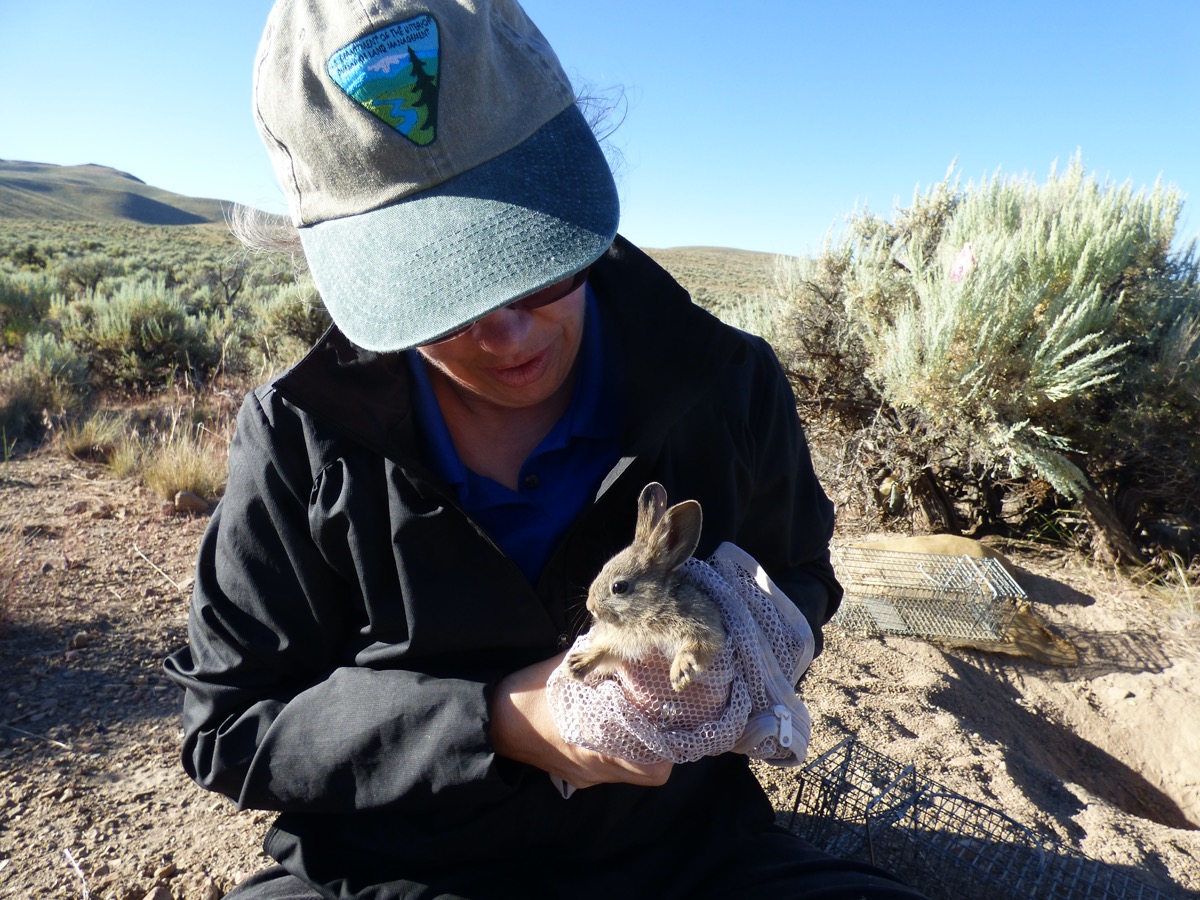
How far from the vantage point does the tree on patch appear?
4.65 ft

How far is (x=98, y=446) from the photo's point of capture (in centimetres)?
735

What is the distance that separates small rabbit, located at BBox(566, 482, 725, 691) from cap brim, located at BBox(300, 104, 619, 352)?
56 centimetres

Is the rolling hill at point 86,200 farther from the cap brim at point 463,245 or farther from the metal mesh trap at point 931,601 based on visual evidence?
the cap brim at point 463,245

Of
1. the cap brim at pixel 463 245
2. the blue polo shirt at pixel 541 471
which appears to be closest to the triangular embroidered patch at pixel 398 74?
the cap brim at pixel 463 245

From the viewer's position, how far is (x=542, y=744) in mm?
1647

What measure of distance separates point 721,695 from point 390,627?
79 centimetres

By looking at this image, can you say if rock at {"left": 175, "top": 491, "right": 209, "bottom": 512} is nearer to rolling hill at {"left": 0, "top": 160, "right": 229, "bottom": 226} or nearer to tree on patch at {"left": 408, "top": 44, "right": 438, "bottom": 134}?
tree on patch at {"left": 408, "top": 44, "right": 438, "bottom": 134}

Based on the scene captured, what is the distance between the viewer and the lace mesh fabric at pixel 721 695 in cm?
158

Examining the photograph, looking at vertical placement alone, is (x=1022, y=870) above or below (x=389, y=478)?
below

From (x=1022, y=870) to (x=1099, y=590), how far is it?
4.03m

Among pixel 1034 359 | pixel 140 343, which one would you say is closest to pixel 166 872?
pixel 1034 359

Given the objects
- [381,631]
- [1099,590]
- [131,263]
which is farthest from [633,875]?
[131,263]

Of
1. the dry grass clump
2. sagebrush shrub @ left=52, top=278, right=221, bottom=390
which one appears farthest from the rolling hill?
the dry grass clump

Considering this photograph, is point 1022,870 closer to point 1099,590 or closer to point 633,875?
point 633,875
